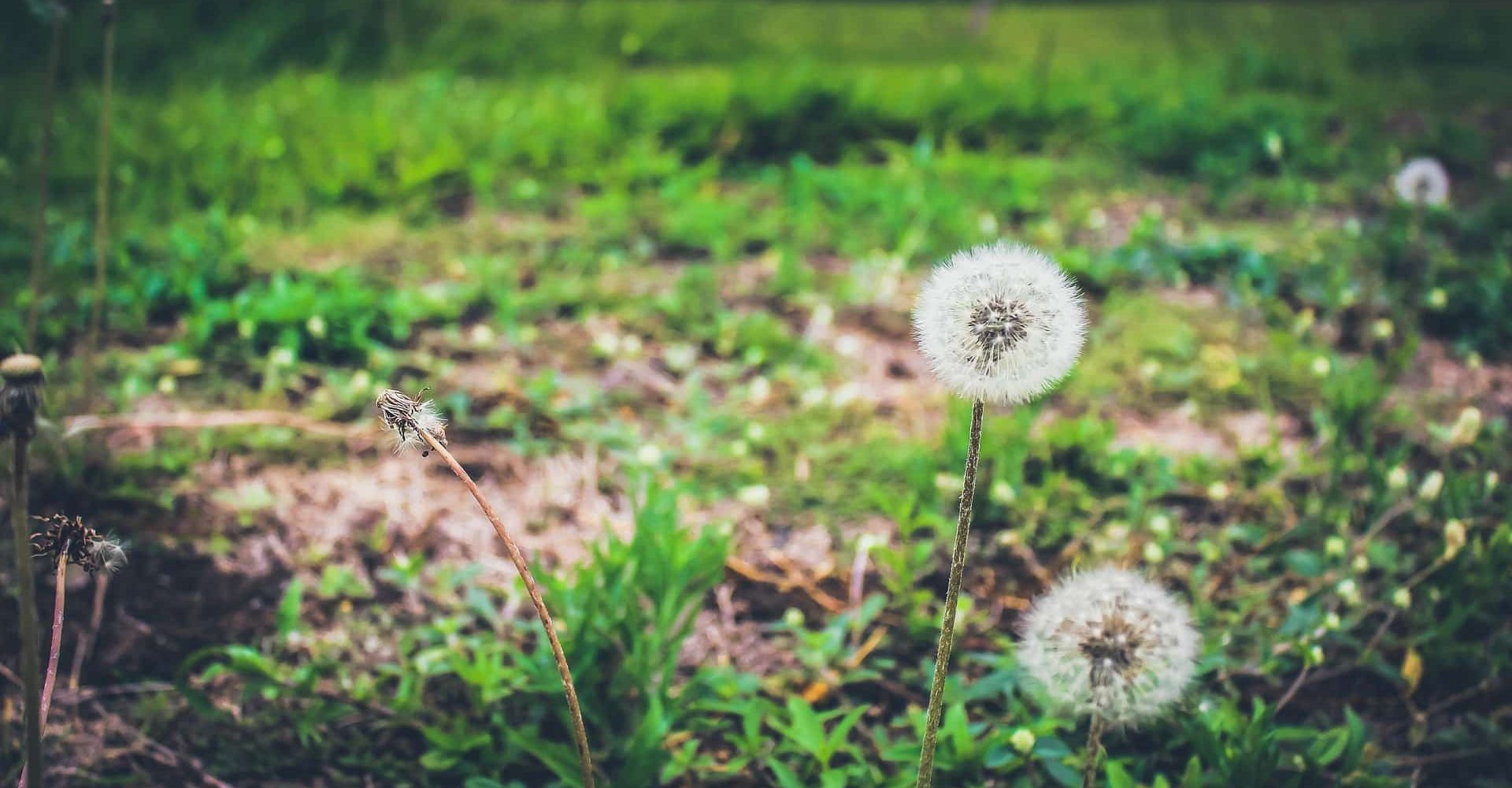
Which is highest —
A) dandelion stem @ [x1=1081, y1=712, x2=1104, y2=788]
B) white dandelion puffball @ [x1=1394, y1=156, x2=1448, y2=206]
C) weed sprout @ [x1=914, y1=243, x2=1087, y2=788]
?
white dandelion puffball @ [x1=1394, y1=156, x2=1448, y2=206]

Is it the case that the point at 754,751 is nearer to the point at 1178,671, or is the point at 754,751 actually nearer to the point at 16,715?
the point at 1178,671

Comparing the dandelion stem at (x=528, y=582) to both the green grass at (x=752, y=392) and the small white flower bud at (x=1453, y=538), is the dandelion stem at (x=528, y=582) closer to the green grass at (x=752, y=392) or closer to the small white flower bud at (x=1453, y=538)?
the green grass at (x=752, y=392)

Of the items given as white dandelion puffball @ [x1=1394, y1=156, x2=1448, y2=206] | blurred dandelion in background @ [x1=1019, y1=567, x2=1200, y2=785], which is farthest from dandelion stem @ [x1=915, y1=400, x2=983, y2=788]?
white dandelion puffball @ [x1=1394, y1=156, x2=1448, y2=206]

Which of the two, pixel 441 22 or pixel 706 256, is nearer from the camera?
pixel 706 256

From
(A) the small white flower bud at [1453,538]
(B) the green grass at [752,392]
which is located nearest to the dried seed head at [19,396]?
(B) the green grass at [752,392]

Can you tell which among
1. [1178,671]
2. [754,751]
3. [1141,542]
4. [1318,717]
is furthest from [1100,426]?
[754,751]

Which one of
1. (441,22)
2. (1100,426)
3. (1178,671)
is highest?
(441,22)

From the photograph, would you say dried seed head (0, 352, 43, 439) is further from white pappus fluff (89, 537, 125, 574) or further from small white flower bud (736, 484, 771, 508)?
small white flower bud (736, 484, 771, 508)
